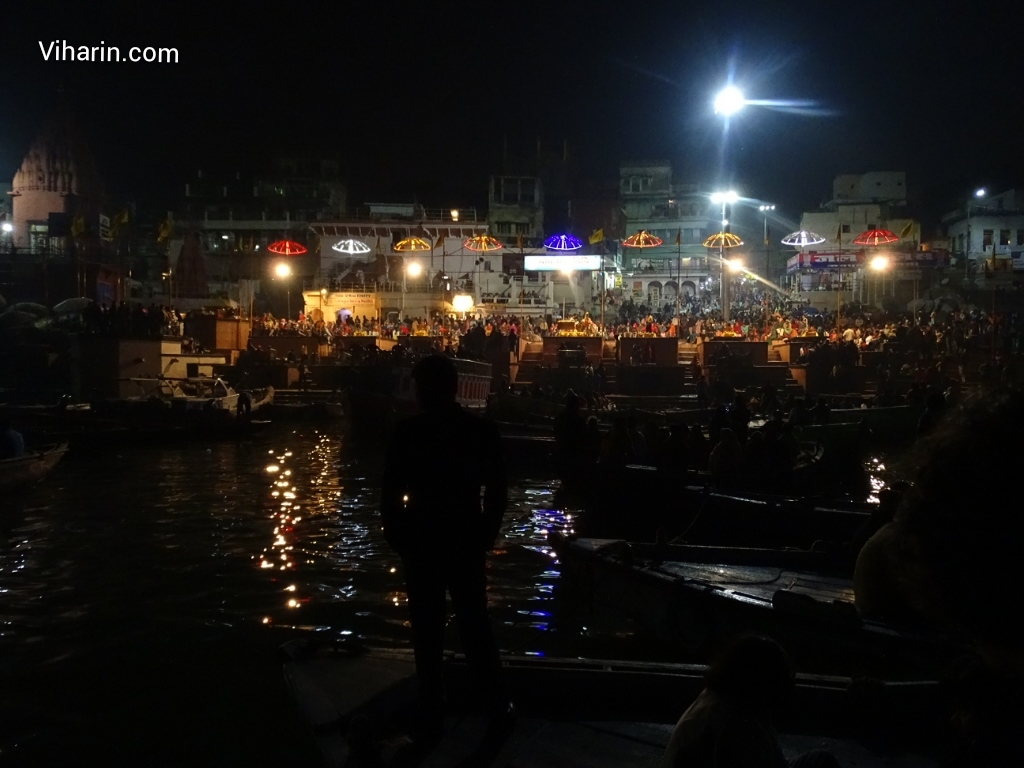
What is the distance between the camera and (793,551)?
8.24 m

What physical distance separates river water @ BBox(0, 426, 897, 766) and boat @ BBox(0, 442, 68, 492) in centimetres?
36

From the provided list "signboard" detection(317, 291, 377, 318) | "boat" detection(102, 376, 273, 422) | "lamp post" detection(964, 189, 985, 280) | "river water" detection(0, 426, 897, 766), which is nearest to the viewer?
"river water" detection(0, 426, 897, 766)

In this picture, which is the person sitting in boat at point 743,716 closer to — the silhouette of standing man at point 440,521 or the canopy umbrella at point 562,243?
the silhouette of standing man at point 440,521

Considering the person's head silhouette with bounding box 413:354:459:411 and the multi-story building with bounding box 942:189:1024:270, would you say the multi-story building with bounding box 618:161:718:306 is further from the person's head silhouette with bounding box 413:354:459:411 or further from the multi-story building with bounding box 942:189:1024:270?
the person's head silhouette with bounding box 413:354:459:411

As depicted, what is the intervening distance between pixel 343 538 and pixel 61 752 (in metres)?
6.69

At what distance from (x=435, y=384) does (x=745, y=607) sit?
11.9 ft

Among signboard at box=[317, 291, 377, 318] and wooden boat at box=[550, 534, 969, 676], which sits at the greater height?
signboard at box=[317, 291, 377, 318]

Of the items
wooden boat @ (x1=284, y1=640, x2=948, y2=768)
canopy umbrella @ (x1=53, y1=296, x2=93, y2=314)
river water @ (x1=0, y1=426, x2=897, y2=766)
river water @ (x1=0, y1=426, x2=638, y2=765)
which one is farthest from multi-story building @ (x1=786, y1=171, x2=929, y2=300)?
wooden boat @ (x1=284, y1=640, x2=948, y2=768)

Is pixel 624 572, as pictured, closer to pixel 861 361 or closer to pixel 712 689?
pixel 712 689

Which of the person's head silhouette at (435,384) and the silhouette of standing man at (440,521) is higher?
the person's head silhouette at (435,384)

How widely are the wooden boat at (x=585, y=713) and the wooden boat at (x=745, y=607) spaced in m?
0.64

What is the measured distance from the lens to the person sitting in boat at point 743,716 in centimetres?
257

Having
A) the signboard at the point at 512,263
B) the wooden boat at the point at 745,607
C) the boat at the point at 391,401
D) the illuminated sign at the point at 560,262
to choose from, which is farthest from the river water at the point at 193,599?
the signboard at the point at 512,263

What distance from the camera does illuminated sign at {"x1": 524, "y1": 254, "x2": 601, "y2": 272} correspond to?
1983 inches
